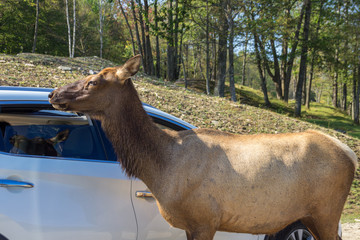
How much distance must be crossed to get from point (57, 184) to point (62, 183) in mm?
45

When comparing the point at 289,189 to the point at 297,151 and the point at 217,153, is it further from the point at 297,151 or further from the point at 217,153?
the point at 217,153

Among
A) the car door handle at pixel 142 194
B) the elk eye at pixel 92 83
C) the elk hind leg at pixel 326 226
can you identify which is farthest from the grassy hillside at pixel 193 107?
the elk eye at pixel 92 83

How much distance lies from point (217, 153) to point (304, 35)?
71.7 feet

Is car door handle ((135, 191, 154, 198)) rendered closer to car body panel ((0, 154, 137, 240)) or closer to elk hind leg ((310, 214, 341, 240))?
car body panel ((0, 154, 137, 240))

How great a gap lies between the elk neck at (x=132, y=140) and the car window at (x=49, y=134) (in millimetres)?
452

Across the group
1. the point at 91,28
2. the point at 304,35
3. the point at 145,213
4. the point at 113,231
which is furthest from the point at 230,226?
the point at 91,28

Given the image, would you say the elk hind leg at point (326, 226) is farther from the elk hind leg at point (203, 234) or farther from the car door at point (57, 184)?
the car door at point (57, 184)

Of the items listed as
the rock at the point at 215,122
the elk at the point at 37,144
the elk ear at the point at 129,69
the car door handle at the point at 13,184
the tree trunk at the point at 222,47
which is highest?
the tree trunk at the point at 222,47

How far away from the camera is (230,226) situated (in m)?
3.02

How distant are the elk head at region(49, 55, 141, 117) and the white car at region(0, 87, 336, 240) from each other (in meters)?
0.42

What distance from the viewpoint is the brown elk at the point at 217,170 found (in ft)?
9.60

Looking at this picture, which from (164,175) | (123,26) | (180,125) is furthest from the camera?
(123,26)

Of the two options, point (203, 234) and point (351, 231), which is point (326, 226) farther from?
point (351, 231)

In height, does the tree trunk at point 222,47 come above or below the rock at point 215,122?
above
